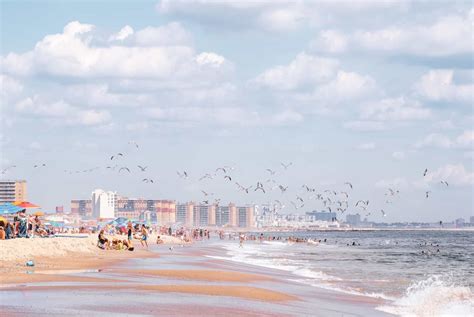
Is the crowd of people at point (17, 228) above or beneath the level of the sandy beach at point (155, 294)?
above

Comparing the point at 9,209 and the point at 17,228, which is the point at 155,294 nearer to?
the point at 17,228

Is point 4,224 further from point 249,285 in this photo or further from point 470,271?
point 470,271

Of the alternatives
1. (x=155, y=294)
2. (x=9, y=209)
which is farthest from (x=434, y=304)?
(x=9, y=209)

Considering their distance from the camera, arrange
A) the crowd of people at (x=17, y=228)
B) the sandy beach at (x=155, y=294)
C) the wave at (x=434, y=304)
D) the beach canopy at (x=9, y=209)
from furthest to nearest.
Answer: the beach canopy at (x=9, y=209) → the crowd of people at (x=17, y=228) → the wave at (x=434, y=304) → the sandy beach at (x=155, y=294)

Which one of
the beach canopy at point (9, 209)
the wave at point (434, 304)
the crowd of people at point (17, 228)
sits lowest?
the wave at point (434, 304)

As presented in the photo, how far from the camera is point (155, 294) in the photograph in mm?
18359

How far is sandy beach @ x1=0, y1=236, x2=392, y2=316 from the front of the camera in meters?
15.2

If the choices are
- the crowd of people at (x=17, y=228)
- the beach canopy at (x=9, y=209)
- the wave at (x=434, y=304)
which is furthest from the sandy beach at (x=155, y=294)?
the beach canopy at (x=9, y=209)

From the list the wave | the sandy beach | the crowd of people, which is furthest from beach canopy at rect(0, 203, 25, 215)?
the wave

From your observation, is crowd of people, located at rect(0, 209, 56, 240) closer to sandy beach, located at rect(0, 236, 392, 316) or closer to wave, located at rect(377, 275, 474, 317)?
sandy beach, located at rect(0, 236, 392, 316)

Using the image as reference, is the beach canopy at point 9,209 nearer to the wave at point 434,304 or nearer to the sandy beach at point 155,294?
the sandy beach at point 155,294

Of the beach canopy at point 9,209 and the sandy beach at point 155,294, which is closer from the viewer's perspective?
the sandy beach at point 155,294

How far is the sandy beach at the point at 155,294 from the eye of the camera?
15188 millimetres

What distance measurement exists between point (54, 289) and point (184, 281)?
6.56 meters
